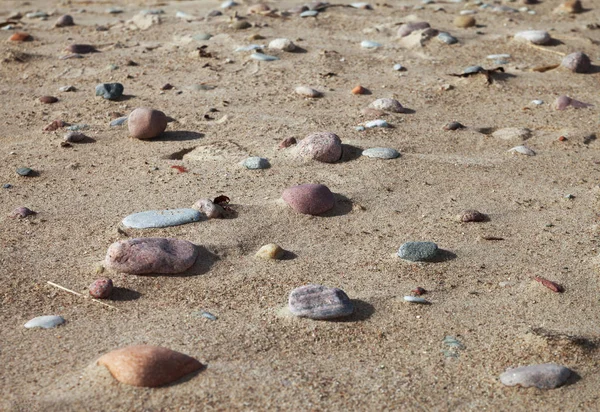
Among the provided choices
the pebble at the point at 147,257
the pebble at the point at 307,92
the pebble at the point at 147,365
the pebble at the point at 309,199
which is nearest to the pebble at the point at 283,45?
the pebble at the point at 307,92

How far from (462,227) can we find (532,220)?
10.9 inches

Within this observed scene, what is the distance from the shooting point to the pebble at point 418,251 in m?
2.58

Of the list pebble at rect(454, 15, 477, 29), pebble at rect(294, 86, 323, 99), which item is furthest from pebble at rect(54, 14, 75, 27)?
pebble at rect(454, 15, 477, 29)

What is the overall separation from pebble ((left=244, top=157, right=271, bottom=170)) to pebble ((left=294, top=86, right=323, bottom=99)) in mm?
888

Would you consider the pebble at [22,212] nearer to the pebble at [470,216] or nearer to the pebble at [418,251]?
the pebble at [418,251]

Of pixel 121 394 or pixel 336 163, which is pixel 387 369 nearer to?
pixel 121 394

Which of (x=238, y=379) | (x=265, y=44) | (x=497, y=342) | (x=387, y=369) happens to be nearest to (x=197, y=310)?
(x=238, y=379)

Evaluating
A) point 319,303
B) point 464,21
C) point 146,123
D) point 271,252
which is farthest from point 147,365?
point 464,21

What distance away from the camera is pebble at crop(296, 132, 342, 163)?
330 centimetres

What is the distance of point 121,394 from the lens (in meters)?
1.87

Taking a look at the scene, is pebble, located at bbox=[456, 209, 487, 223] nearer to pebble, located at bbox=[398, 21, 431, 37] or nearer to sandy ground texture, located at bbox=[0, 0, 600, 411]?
sandy ground texture, located at bbox=[0, 0, 600, 411]

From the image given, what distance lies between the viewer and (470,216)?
285 cm

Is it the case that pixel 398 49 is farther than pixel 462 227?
Yes

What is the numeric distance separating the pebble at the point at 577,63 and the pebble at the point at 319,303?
2702mm
